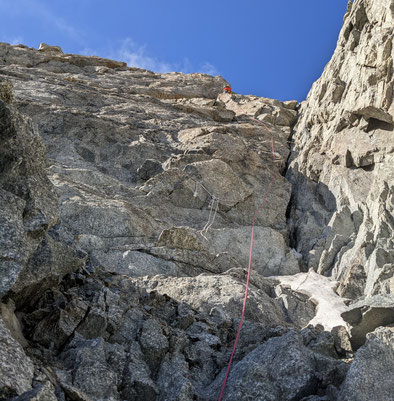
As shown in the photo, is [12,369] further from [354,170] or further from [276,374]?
[354,170]

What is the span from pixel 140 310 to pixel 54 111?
75.7ft

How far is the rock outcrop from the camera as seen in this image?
24.0ft

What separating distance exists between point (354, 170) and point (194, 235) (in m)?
11.0

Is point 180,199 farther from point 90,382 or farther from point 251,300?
point 90,382

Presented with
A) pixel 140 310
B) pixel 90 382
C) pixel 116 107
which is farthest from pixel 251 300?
pixel 116 107

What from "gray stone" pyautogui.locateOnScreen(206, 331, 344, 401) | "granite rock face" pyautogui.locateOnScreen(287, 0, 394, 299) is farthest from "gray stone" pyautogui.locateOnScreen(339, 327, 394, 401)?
"granite rock face" pyautogui.locateOnScreen(287, 0, 394, 299)

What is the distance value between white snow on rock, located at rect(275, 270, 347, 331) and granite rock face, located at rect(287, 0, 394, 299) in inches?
21.8

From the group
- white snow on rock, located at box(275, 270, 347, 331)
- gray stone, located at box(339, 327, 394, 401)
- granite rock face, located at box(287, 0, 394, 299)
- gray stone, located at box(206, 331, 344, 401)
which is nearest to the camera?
gray stone, located at box(339, 327, 394, 401)

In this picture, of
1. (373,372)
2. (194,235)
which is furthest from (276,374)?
(194,235)

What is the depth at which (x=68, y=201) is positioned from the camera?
1866 cm

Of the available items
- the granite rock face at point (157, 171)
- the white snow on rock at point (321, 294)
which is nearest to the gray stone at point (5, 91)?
the granite rock face at point (157, 171)

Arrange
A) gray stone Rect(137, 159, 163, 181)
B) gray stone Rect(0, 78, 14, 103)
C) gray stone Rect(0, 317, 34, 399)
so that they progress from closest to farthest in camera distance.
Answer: gray stone Rect(0, 317, 34, 399) < gray stone Rect(0, 78, 14, 103) < gray stone Rect(137, 159, 163, 181)

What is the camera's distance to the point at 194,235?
17.4m

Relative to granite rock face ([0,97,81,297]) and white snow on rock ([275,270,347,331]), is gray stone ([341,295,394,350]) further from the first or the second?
granite rock face ([0,97,81,297])
